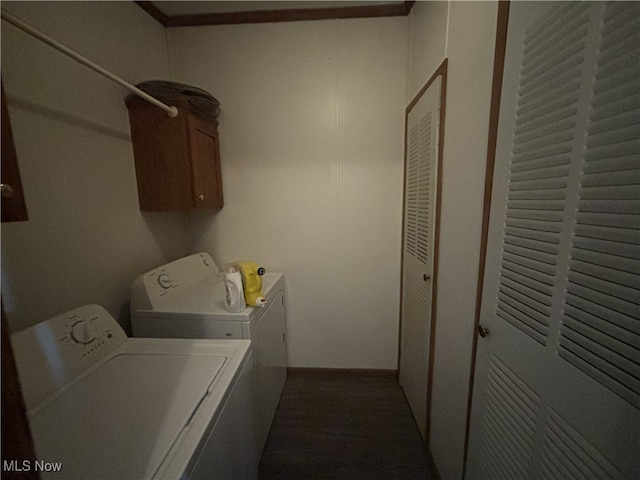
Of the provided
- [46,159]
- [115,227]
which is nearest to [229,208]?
[115,227]

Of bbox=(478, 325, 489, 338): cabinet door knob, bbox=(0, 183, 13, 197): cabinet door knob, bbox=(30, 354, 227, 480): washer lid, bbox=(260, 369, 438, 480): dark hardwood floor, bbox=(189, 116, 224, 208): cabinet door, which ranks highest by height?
bbox=(189, 116, 224, 208): cabinet door

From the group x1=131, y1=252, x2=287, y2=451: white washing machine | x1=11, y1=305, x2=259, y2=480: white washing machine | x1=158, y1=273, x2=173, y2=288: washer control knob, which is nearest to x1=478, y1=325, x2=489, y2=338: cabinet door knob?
x1=11, y1=305, x2=259, y2=480: white washing machine

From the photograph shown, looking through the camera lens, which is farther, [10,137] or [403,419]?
[403,419]

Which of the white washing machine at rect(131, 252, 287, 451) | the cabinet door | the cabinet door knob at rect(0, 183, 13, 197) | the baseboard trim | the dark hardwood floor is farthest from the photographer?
the baseboard trim

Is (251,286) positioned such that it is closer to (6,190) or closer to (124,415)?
(124,415)

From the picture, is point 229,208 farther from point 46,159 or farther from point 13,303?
point 13,303

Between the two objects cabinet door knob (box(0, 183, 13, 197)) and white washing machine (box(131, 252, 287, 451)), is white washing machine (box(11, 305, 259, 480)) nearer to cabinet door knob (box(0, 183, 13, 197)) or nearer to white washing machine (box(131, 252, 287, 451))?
white washing machine (box(131, 252, 287, 451))

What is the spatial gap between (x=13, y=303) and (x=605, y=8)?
194 centimetres

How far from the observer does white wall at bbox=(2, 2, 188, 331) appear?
1.02 meters

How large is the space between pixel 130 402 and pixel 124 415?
0.05 metres

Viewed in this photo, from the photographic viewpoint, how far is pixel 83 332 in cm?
103

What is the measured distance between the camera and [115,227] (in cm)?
145

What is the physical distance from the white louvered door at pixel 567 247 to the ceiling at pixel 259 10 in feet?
4.49

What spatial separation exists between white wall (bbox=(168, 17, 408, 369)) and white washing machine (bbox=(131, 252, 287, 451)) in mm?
335
